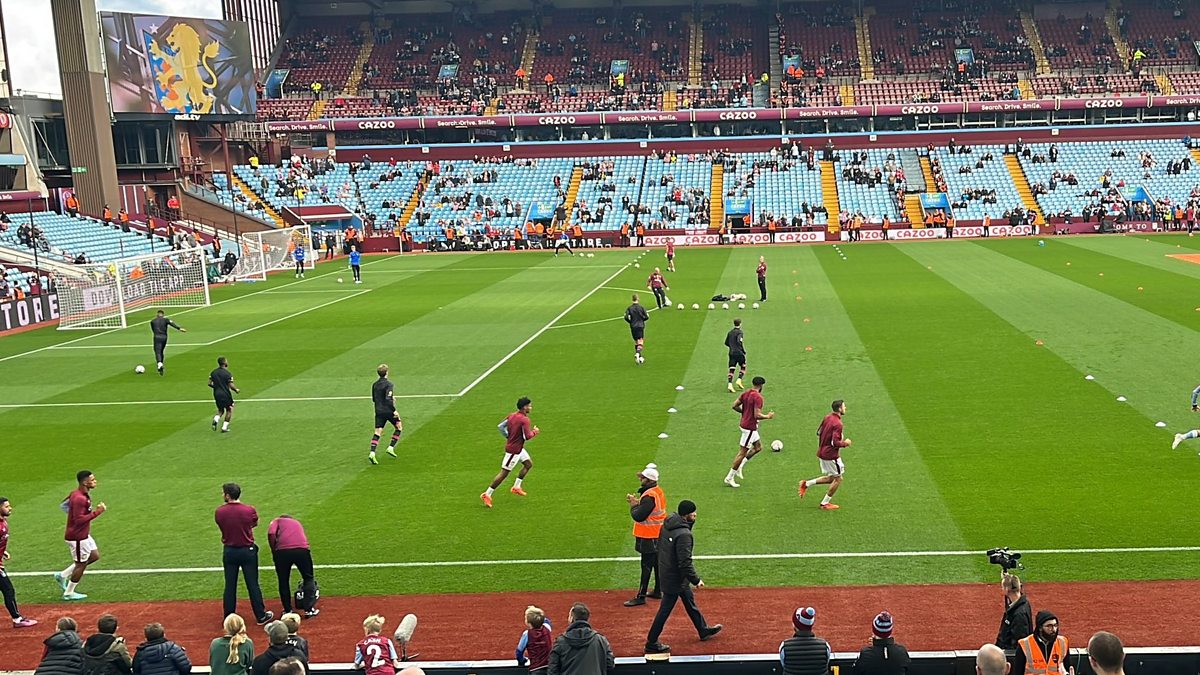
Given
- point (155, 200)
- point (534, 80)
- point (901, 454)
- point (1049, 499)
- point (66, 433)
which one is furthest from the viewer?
point (534, 80)

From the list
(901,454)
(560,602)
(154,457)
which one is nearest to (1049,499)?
(901,454)

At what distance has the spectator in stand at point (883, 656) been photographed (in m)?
8.70

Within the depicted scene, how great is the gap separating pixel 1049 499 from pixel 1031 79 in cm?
7202

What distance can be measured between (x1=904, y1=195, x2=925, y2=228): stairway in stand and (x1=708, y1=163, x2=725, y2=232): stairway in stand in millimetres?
11550

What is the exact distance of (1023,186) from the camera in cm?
7075

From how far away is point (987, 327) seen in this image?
97.5 ft

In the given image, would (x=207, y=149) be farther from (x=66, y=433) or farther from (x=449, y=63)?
(x=66, y=433)

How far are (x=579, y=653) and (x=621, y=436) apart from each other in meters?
10.8

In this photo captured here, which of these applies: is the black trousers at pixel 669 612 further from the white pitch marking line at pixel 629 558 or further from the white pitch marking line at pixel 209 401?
the white pitch marking line at pixel 209 401

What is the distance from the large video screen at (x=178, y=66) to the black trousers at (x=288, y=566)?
170 ft

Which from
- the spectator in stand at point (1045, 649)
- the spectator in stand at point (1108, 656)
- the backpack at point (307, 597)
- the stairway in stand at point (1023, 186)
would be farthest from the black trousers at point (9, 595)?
the stairway in stand at point (1023, 186)

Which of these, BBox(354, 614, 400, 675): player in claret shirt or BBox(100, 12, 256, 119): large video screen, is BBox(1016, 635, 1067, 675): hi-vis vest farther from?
BBox(100, 12, 256, 119): large video screen

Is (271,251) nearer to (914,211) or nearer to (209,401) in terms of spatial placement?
(209,401)

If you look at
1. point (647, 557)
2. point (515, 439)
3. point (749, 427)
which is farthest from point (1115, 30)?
point (647, 557)
